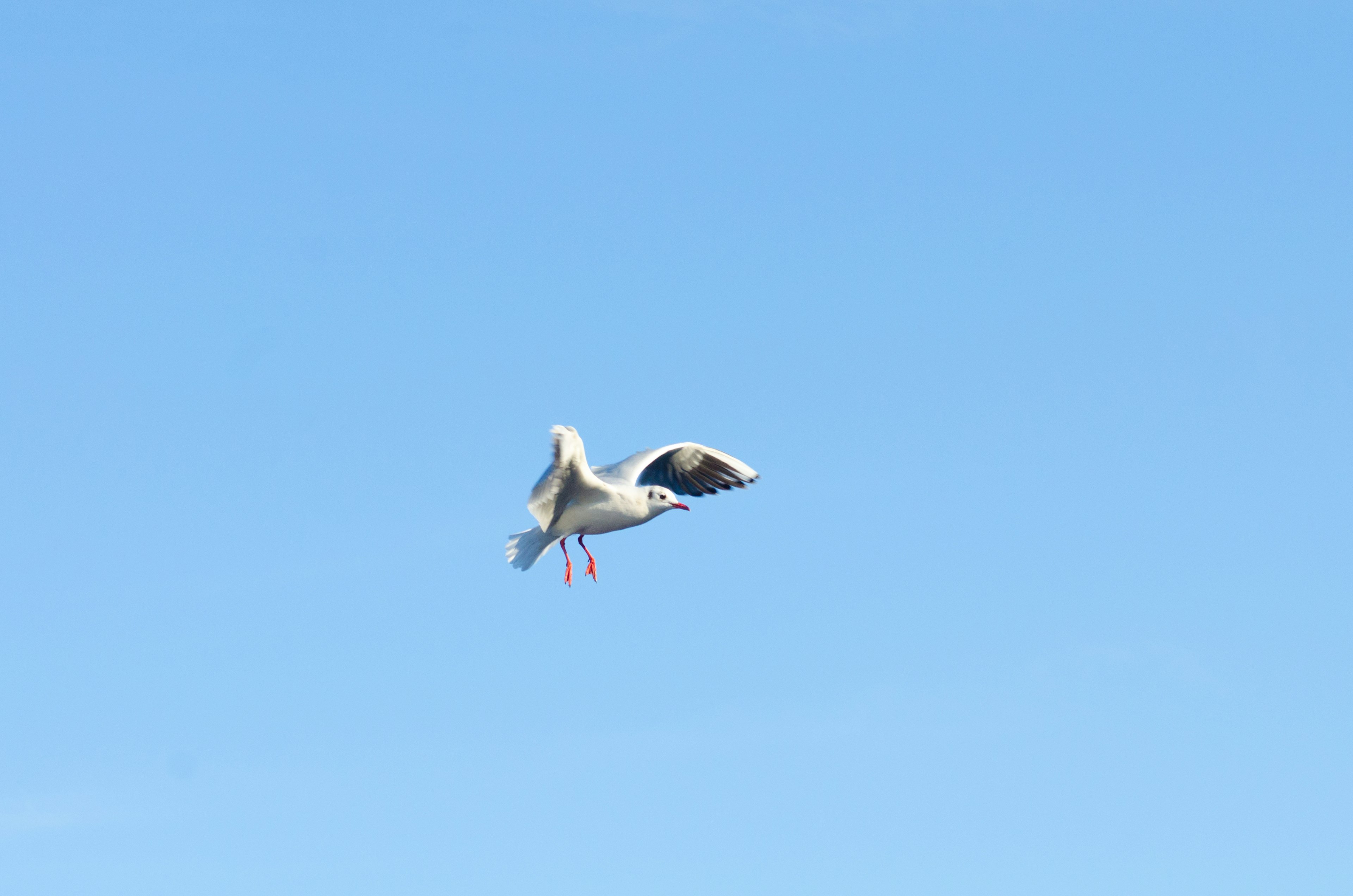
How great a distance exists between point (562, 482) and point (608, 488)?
132 cm

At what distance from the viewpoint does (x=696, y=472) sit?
1244 inches

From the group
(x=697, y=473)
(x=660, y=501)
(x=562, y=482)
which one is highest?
(x=697, y=473)

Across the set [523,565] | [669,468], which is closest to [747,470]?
[669,468]

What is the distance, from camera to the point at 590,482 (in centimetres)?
2625

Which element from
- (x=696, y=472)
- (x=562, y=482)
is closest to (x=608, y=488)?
(x=562, y=482)

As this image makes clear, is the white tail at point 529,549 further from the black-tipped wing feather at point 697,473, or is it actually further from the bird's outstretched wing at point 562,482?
the black-tipped wing feather at point 697,473

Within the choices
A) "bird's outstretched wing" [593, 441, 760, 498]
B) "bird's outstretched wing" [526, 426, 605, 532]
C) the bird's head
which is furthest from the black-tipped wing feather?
"bird's outstretched wing" [526, 426, 605, 532]

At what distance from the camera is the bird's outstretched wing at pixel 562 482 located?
80.9 ft

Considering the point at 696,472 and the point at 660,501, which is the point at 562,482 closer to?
the point at 660,501

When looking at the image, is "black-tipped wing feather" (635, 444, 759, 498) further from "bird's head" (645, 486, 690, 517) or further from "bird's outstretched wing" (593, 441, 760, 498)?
"bird's head" (645, 486, 690, 517)

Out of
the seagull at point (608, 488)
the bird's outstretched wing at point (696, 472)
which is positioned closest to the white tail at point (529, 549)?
the seagull at point (608, 488)

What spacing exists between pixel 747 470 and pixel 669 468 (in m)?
1.34

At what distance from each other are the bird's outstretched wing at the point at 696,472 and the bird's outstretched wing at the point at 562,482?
4167mm

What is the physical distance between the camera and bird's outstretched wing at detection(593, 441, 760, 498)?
31.3 m
